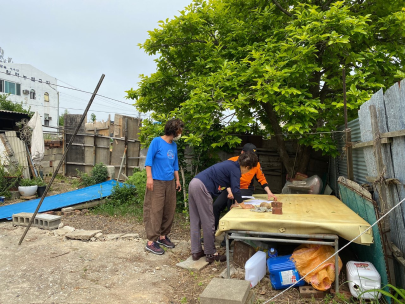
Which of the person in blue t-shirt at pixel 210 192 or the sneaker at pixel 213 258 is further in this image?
the sneaker at pixel 213 258

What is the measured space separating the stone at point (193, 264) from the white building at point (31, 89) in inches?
968

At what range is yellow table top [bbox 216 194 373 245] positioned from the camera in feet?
9.44

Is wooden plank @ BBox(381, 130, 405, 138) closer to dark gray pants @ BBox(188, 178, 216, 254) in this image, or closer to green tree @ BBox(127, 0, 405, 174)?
green tree @ BBox(127, 0, 405, 174)

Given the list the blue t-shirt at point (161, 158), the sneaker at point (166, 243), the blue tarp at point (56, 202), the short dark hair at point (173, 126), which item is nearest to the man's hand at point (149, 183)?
the blue t-shirt at point (161, 158)

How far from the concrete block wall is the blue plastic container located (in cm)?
1139

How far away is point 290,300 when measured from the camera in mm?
3031

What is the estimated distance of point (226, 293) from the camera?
2547 mm

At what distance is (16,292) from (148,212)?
1.90m

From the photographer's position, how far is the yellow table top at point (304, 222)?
2877mm

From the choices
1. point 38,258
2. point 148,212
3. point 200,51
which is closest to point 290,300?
point 148,212

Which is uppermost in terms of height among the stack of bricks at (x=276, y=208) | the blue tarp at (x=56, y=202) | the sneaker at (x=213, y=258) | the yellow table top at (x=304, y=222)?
the stack of bricks at (x=276, y=208)

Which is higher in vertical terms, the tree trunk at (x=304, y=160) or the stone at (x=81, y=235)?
the tree trunk at (x=304, y=160)

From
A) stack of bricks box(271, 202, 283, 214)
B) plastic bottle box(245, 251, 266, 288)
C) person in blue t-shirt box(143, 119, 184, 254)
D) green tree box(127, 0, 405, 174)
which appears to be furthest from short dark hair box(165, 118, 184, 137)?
plastic bottle box(245, 251, 266, 288)

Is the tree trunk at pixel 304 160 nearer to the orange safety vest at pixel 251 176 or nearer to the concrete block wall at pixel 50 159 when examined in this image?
the orange safety vest at pixel 251 176
